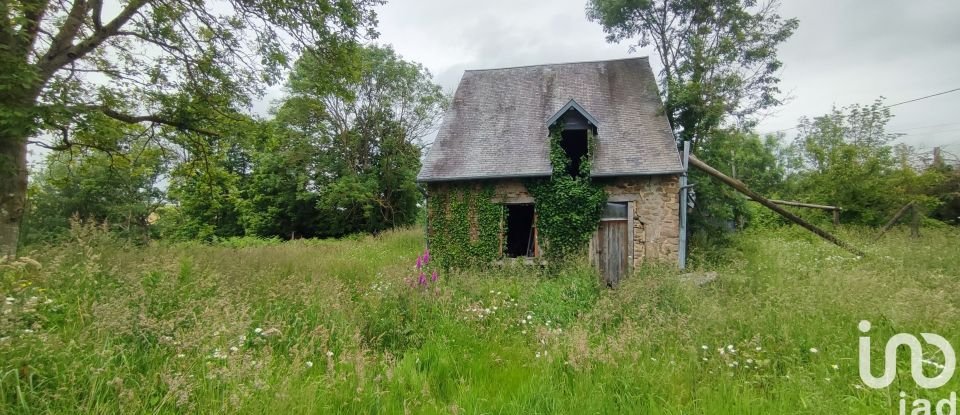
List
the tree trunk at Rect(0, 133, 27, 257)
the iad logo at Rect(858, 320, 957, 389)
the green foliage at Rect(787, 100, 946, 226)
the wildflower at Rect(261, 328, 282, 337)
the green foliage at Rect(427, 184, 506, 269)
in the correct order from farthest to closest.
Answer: the green foliage at Rect(787, 100, 946, 226) → the green foliage at Rect(427, 184, 506, 269) → the tree trunk at Rect(0, 133, 27, 257) → the wildflower at Rect(261, 328, 282, 337) → the iad logo at Rect(858, 320, 957, 389)

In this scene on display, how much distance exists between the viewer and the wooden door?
10164 mm

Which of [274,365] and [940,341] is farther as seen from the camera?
[940,341]

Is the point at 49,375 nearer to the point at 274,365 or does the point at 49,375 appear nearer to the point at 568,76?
the point at 274,365

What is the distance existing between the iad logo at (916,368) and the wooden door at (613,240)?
624cm

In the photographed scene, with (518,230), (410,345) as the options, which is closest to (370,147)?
(518,230)

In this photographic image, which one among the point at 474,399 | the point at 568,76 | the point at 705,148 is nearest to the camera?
the point at 474,399

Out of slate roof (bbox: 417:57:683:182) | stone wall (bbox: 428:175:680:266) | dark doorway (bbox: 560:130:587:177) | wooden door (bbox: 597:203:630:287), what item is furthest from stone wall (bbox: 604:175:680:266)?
dark doorway (bbox: 560:130:587:177)

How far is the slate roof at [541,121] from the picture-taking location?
10.3 metres

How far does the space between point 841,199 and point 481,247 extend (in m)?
14.5

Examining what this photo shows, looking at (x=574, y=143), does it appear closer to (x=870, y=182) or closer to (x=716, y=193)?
(x=716, y=193)

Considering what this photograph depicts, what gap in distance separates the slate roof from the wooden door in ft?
3.79

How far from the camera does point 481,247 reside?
10594 millimetres

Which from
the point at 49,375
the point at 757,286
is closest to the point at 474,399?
the point at 49,375

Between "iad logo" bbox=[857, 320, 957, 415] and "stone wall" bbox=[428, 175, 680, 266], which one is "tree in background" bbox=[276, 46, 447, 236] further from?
"iad logo" bbox=[857, 320, 957, 415]
